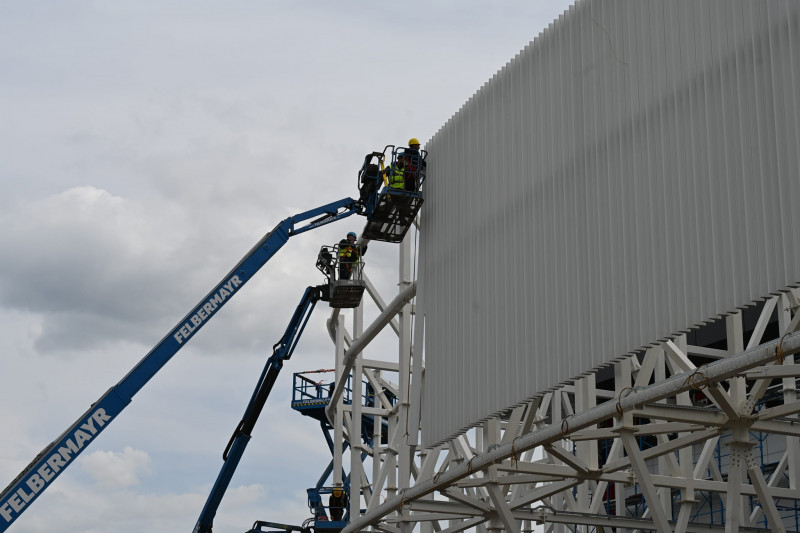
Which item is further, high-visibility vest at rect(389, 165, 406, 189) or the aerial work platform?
the aerial work platform

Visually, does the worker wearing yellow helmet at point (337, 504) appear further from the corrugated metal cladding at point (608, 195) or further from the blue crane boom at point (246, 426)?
the corrugated metal cladding at point (608, 195)

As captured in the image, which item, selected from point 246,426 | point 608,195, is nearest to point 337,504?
point 246,426

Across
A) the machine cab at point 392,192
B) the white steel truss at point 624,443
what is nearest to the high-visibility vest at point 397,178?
the machine cab at point 392,192

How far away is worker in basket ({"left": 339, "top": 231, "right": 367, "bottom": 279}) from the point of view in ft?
128

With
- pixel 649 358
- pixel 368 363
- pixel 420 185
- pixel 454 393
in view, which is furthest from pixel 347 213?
pixel 649 358

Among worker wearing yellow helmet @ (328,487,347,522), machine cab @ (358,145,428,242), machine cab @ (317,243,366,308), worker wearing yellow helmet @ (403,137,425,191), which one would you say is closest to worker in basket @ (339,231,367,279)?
machine cab @ (317,243,366,308)

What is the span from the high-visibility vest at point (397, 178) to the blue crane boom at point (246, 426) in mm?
15403

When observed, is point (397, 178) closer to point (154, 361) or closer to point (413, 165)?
point (413, 165)

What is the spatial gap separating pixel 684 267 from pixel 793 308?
294 inches

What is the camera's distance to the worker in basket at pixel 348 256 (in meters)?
39.2

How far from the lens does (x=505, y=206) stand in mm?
25172

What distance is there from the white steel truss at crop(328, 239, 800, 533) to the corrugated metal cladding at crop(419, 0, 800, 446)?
108 centimetres

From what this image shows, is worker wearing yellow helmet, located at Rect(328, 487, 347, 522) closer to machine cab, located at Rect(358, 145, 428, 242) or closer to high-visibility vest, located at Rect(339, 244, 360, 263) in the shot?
high-visibility vest, located at Rect(339, 244, 360, 263)

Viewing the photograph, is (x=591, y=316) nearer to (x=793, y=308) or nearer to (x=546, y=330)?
(x=546, y=330)
